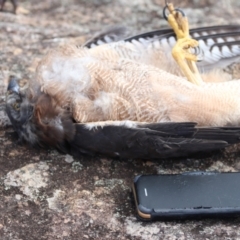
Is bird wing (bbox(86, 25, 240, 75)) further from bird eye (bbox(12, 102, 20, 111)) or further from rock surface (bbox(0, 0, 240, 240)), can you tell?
bird eye (bbox(12, 102, 20, 111))

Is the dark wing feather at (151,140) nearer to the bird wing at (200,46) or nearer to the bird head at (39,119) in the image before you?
the bird head at (39,119)

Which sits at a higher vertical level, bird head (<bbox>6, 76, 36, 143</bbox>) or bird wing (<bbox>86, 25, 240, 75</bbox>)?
bird wing (<bbox>86, 25, 240, 75</bbox>)

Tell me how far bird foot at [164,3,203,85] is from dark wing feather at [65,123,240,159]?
0.47m

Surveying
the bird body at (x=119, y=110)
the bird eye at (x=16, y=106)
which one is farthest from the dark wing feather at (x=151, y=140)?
the bird eye at (x=16, y=106)

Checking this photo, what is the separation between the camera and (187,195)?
8.23 feet

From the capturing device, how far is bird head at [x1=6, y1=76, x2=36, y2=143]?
2928mm

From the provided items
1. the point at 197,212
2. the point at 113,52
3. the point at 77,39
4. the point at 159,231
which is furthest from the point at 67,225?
the point at 77,39

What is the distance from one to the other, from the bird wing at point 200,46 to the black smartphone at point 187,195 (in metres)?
1.04

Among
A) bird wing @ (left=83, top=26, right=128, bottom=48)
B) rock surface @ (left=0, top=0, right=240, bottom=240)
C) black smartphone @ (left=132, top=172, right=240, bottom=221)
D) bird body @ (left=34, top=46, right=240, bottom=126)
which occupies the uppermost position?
bird wing @ (left=83, top=26, right=128, bottom=48)

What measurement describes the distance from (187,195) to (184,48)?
117 centimetres

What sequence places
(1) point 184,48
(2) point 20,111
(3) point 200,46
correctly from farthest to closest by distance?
(3) point 200,46 < (1) point 184,48 < (2) point 20,111

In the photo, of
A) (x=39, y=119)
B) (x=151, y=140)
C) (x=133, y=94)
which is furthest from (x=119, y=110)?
(x=39, y=119)

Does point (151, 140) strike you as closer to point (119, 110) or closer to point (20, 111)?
point (119, 110)

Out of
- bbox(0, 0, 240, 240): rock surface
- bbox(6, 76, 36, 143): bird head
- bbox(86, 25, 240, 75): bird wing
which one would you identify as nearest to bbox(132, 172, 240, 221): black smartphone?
bbox(0, 0, 240, 240): rock surface
